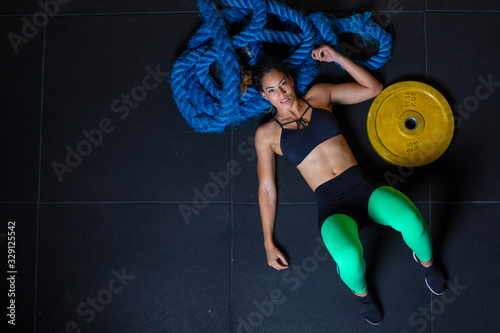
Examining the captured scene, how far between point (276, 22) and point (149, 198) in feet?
3.70

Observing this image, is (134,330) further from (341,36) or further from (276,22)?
(341,36)

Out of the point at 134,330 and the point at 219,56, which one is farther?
the point at 134,330

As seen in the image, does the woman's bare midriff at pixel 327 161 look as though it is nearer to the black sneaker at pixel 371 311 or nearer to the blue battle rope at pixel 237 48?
the blue battle rope at pixel 237 48

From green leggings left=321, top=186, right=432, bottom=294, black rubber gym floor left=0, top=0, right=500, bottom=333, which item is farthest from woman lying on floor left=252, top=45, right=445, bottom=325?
black rubber gym floor left=0, top=0, right=500, bottom=333

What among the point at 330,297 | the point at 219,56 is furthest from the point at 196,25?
the point at 330,297

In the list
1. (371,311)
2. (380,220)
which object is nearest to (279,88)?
(380,220)

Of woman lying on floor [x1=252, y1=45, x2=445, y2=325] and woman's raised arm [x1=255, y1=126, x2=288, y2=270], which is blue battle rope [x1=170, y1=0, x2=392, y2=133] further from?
woman's raised arm [x1=255, y1=126, x2=288, y2=270]

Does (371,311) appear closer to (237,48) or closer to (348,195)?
(348,195)

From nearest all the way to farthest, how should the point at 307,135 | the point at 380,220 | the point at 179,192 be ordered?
the point at 380,220 < the point at 307,135 < the point at 179,192

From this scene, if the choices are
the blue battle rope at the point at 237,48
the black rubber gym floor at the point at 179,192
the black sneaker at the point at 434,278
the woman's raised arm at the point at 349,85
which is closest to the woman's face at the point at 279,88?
the blue battle rope at the point at 237,48

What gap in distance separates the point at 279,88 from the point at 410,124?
74cm

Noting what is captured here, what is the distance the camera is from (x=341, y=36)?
192 centimetres

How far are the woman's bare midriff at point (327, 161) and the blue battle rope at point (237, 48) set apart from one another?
33cm

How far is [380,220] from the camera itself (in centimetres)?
157
